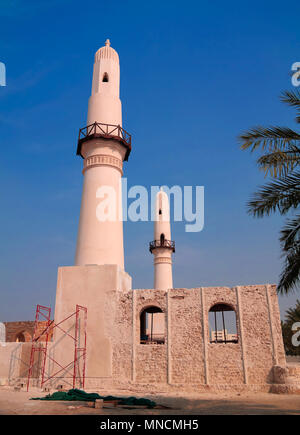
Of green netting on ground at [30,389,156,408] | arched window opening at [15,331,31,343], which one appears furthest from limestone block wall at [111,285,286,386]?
arched window opening at [15,331,31,343]

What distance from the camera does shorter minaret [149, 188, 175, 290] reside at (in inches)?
1385

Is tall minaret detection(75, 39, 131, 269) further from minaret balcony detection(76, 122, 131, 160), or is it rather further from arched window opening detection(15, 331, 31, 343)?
arched window opening detection(15, 331, 31, 343)

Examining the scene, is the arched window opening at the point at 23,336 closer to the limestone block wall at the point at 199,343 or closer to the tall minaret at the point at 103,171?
the tall minaret at the point at 103,171

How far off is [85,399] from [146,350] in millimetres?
5808

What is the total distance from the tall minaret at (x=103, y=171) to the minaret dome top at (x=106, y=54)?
10 centimetres

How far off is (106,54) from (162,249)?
1822cm

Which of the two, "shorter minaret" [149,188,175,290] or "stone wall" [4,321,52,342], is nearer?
"stone wall" [4,321,52,342]

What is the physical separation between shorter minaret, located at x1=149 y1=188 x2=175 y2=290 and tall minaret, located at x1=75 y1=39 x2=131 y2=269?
13.0 meters

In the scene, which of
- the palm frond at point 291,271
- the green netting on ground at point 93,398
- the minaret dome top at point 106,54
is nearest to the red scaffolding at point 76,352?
the green netting on ground at point 93,398

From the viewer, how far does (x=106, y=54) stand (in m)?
25.7

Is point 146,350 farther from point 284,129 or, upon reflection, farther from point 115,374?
point 284,129

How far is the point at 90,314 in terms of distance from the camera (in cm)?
2003

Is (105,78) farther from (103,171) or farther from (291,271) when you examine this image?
(291,271)
